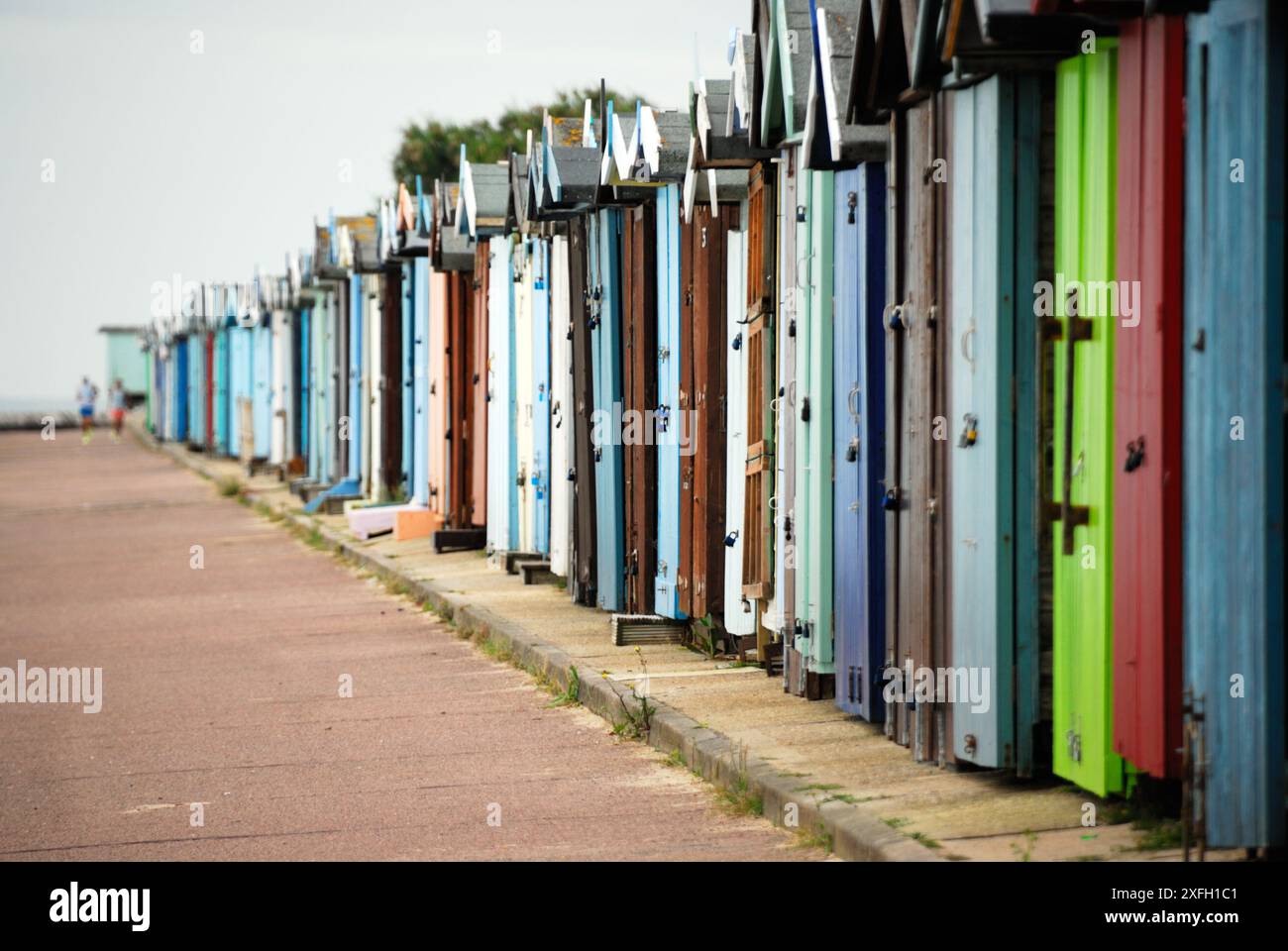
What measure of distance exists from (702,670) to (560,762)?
73.2 inches

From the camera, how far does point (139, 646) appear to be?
40.1 feet

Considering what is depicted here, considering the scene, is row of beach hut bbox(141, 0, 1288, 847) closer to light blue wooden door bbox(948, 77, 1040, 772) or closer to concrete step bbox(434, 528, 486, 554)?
light blue wooden door bbox(948, 77, 1040, 772)

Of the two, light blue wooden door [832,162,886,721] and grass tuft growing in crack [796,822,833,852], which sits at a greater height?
light blue wooden door [832,162,886,721]

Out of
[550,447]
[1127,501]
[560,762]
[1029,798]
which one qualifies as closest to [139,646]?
[550,447]

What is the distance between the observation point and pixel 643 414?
448 inches

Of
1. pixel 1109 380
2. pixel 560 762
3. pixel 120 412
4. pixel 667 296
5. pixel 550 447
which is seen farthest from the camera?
pixel 120 412

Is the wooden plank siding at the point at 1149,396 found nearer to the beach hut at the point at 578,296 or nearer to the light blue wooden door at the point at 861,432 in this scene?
the light blue wooden door at the point at 861,432

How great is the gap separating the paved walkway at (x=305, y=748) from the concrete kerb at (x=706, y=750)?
3.9 inches

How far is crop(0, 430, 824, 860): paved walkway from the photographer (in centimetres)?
664

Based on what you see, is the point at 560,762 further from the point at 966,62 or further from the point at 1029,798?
the point at 966,62

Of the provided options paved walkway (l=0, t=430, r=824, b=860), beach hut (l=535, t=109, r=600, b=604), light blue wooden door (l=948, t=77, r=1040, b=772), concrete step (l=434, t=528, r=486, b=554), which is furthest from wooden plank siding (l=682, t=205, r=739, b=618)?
concrete step (l=434, t=528, r=486, b=554)

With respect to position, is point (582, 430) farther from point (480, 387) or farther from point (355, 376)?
point (355, 376)

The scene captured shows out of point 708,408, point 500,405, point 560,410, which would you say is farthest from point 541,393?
point 708,408

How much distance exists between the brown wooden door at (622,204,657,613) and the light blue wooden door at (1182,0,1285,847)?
20.7ft
